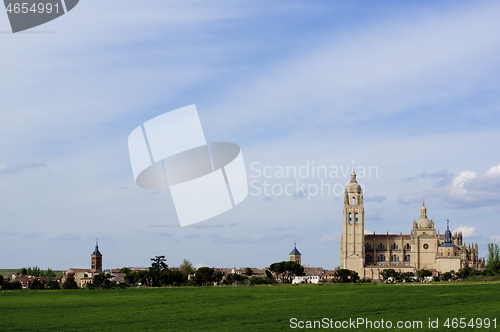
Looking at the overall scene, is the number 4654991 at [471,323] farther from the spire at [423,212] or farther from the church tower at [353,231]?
the spire at [423,212]

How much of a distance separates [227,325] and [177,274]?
224 feet

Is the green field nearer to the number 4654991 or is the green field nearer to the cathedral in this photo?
the number 4654991

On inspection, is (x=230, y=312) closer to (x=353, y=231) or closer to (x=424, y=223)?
(x=353, y=231)

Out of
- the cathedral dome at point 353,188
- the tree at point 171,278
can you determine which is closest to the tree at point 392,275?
the cathedral dome at point 353,188

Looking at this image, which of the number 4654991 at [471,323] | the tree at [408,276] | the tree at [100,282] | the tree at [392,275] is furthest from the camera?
the tree at [392,275]

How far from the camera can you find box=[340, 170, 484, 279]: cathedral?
448ft

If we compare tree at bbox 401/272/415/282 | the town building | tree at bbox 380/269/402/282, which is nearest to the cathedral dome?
tree at bbox 380/269/402/282

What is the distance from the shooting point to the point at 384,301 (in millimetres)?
47094

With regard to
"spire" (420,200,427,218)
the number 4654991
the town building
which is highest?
"spire" (420,200,427,218)

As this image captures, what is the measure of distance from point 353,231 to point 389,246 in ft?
32.6

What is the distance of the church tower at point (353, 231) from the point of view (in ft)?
455

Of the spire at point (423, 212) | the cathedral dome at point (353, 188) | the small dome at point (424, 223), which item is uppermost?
the cathedral dome at point (353, 188)

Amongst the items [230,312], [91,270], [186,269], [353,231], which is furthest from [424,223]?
[230,312]

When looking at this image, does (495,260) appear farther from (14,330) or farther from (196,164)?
(14,330)
